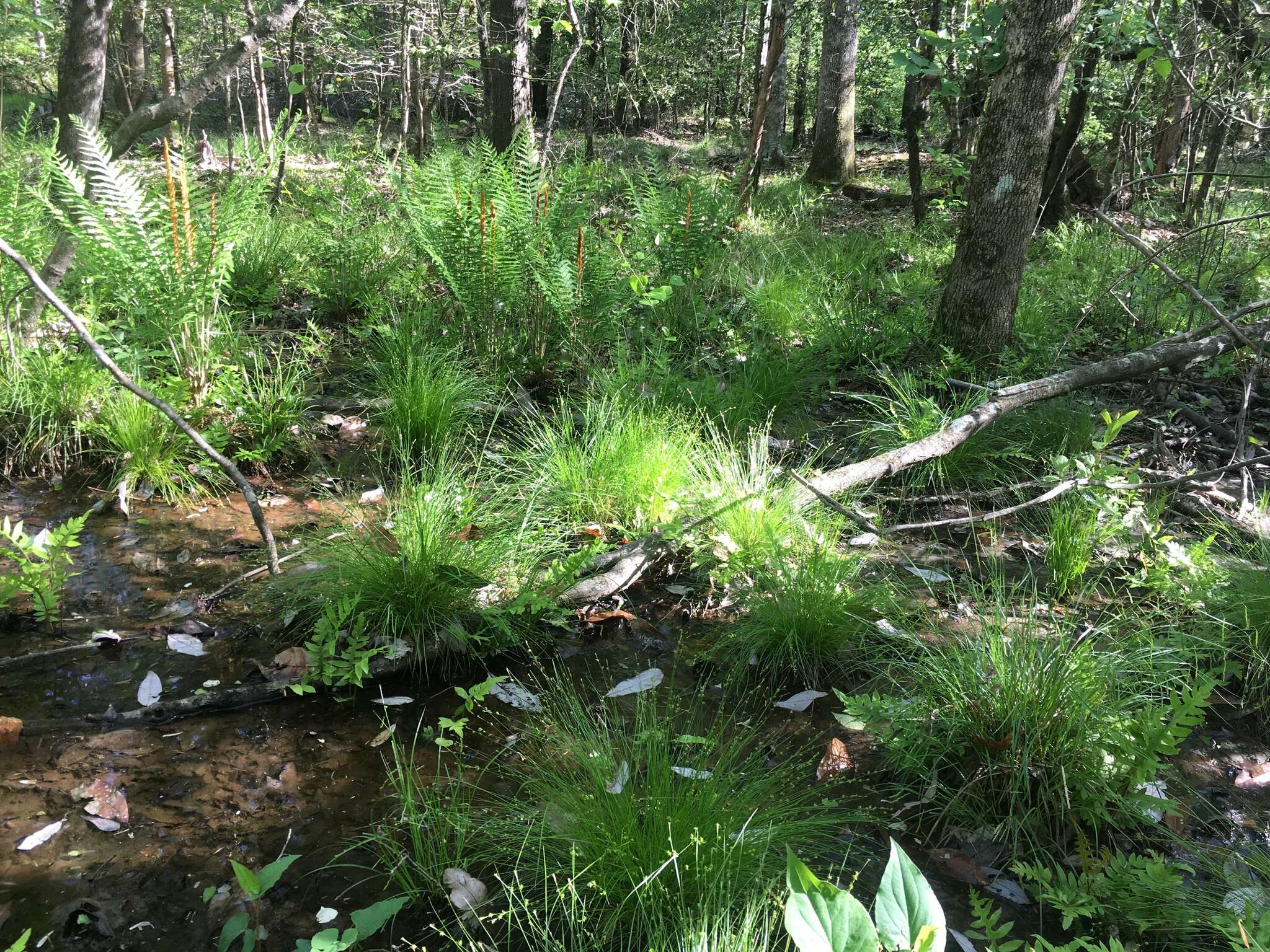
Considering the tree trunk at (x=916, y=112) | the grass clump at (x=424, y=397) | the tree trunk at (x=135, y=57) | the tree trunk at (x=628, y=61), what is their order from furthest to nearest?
the tree trunk at (x=135, y=57)
the tree trunk at (x=628, y=61)
the tree trunk at (x=916, y=112)
the grass clump at (x=424, y=397)

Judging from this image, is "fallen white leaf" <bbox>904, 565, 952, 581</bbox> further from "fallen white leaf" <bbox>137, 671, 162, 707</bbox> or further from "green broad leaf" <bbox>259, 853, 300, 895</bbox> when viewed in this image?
"fallen white leaf" <bbox>137, 671, 162, 707</bbox>

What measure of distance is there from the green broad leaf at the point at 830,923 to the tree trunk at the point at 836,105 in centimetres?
1062

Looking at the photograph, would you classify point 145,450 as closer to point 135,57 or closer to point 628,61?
point 135,57

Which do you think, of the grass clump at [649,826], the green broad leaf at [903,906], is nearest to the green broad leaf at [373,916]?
the grass clump at [649,826]

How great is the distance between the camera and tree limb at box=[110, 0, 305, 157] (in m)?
3.38

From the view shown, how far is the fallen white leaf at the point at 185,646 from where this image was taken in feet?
8.79

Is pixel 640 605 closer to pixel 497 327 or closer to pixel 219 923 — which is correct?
pixel 219 923

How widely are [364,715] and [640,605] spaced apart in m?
1.08

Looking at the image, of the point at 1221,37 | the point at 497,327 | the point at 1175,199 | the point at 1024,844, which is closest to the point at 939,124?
the point at 1175,199

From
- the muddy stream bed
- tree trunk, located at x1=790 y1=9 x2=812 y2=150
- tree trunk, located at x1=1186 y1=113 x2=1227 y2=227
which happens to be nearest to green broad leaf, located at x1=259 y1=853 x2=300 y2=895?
the muddy stream bed

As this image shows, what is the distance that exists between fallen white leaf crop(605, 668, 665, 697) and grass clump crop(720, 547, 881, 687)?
244mm

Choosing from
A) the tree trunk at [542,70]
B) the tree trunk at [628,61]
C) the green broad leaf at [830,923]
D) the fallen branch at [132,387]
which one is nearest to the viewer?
the green broad leaf at [830,923]

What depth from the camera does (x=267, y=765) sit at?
223cm

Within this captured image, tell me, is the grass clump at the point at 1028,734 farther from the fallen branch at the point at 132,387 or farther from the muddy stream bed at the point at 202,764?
the fallen branch at the point at 132,387
